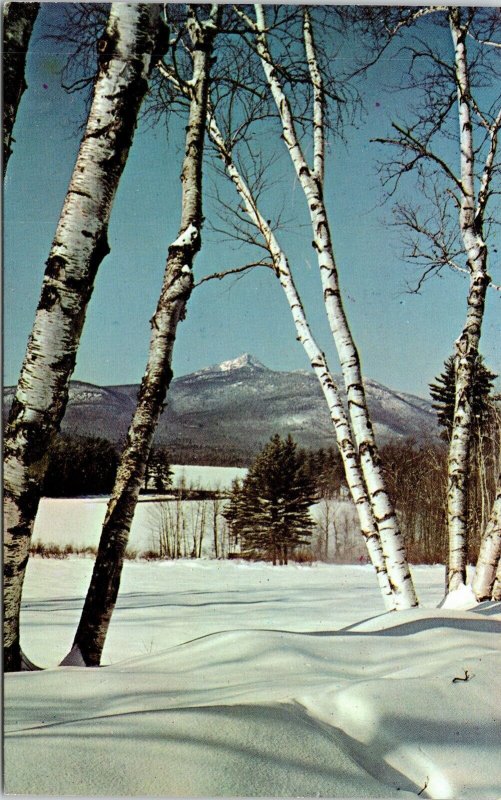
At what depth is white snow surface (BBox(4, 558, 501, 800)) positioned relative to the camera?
199cm

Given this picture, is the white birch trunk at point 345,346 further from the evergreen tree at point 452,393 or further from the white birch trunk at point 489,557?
the white birch trunk at point 489,557

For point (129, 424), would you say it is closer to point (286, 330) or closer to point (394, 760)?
point (286, 330)

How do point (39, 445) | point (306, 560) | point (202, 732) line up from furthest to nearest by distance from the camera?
1. point (306, 560)
2. point (39, 445)
3. point (202, 732)

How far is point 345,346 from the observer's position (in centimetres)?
269

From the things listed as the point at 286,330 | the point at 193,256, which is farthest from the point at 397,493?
the point at 193,256

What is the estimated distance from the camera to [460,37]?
2.61 m

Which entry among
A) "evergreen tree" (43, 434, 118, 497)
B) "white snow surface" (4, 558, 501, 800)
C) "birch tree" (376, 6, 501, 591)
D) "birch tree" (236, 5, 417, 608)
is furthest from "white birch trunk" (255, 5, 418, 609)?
"evergreen tree" (43, 434, 118, 497)

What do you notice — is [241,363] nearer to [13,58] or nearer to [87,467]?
[87,467]

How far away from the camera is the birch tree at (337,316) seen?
2.66 m

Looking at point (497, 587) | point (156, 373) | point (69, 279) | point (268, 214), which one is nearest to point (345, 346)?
point (268, 214)

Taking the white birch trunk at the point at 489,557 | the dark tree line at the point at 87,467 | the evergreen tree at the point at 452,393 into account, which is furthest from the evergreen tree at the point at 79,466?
the white birch trunk at the point at 489,557

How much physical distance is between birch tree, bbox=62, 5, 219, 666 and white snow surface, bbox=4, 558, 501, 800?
52 mm

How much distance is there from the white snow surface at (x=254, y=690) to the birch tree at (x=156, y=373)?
2.0 inches

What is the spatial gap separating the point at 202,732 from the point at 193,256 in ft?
5.19
